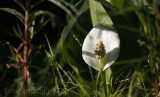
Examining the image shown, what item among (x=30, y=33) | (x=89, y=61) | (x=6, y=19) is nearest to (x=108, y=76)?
(x=89, y=61)

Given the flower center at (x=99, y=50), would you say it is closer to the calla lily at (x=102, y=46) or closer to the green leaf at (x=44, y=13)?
the calla lily at (x=102, y=46)

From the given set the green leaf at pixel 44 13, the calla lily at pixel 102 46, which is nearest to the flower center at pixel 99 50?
the calla lily at pixel 102 46

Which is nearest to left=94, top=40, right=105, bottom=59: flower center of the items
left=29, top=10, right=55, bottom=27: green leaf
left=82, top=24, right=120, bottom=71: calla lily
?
left=82, top=24, right=120, bottom=71: calla lily

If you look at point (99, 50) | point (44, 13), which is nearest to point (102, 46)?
point (99, 50)

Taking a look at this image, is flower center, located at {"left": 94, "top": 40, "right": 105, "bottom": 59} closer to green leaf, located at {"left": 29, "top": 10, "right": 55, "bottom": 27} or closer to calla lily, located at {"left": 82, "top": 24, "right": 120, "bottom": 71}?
calla lily, located at {"left": 82, "top": 24, "right": 120, "bottom": 71}

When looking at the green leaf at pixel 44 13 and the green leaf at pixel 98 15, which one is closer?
the green leaf at pixel 44 13

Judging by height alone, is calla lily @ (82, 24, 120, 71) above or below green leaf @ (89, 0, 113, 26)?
below

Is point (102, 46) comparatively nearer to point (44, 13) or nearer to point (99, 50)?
point (99, 50)

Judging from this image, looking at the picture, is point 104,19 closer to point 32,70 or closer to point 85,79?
point 85,79
